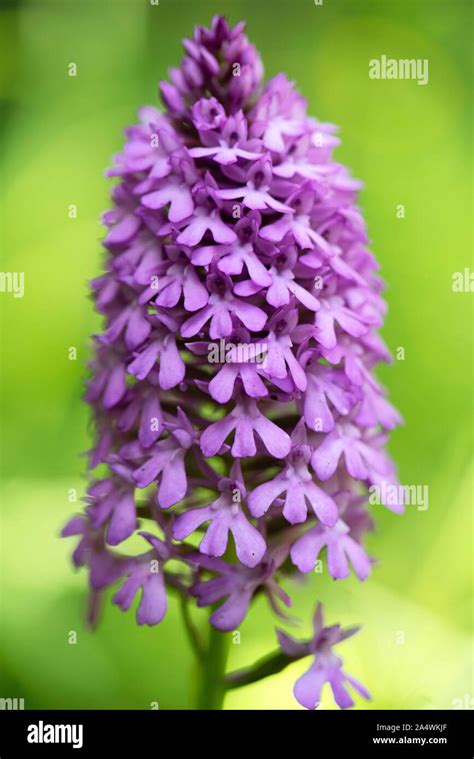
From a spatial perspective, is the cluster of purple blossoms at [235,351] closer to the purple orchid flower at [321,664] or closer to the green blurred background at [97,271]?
the purple orchid flower at [321,664]

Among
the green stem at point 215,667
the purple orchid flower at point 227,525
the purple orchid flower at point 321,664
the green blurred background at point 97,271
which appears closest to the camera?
the purple orchid flower at point 227,525

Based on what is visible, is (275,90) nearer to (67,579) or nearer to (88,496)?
(88,496)

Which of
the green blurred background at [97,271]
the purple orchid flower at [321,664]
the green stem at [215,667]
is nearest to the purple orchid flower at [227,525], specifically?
the purple orchid flower at [321,664]

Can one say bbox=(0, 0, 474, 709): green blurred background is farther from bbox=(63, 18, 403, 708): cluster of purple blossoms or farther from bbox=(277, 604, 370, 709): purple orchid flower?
bbox=(63, 18, 403, 708): cluster of purple blossoms

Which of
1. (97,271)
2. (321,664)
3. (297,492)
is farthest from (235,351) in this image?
(97,271)

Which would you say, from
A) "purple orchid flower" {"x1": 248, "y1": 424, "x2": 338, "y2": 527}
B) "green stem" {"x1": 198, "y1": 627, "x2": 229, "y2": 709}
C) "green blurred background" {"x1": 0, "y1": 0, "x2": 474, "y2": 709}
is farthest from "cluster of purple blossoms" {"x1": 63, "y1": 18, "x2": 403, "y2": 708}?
"green blurred background" {"x1": 0, "y1": 0, "x2": 474, "y2": 709}
